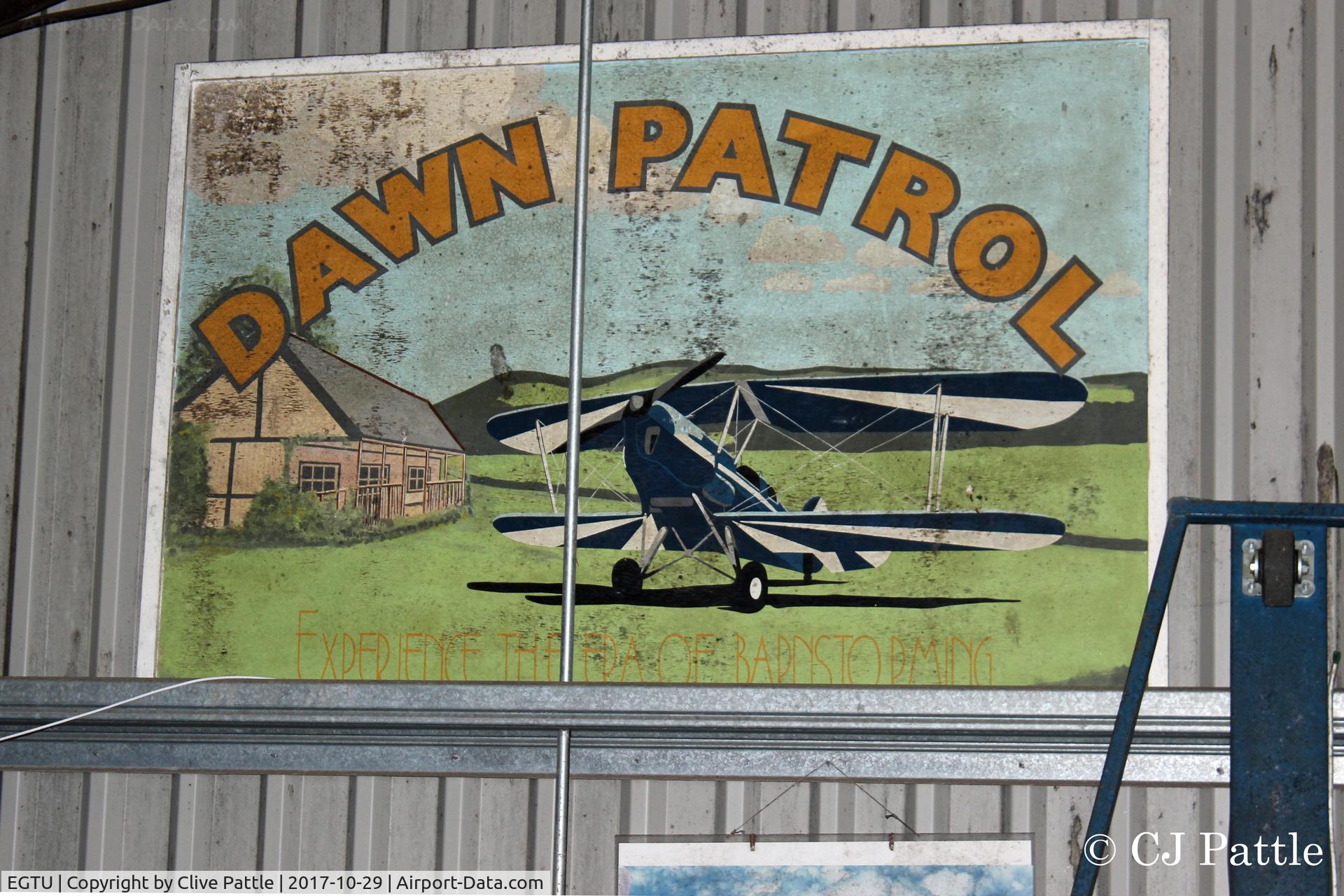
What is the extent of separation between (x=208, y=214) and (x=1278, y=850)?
3020 millimetres

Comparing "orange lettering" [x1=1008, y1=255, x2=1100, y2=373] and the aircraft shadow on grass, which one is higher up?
"orange lettering" [x1=1008, y1=255, x2=1100, y2=373]

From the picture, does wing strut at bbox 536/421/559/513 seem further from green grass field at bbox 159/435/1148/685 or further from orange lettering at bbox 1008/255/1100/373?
orange lettering at bbox 1008/255/1100/373

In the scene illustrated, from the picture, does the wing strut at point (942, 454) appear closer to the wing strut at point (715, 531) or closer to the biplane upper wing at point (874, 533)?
the biplane upper wing at point (874, 533)

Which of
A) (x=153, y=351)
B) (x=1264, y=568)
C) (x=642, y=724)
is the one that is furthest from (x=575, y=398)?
(x=153, y=351)

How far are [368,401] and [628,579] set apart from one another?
876 millimetres

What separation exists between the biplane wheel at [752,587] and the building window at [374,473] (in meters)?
0.99

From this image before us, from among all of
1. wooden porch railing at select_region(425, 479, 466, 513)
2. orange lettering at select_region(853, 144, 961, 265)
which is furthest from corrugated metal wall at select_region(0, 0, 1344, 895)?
wooden porch railing at select_region(425, 479, 466, 513)

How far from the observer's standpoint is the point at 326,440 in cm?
329

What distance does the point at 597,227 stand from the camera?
127 inches

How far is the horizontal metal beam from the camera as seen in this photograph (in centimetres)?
224

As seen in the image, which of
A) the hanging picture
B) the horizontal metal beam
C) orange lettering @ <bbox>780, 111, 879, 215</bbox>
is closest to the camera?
the horizontal metal beam

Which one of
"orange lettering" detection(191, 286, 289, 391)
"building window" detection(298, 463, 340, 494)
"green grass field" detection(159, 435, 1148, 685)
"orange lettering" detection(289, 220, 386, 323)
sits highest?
"orange lettering" detection(289, 220, 386, 323)

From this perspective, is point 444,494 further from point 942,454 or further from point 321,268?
point 942,454

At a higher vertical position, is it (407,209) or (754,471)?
(407,209)
